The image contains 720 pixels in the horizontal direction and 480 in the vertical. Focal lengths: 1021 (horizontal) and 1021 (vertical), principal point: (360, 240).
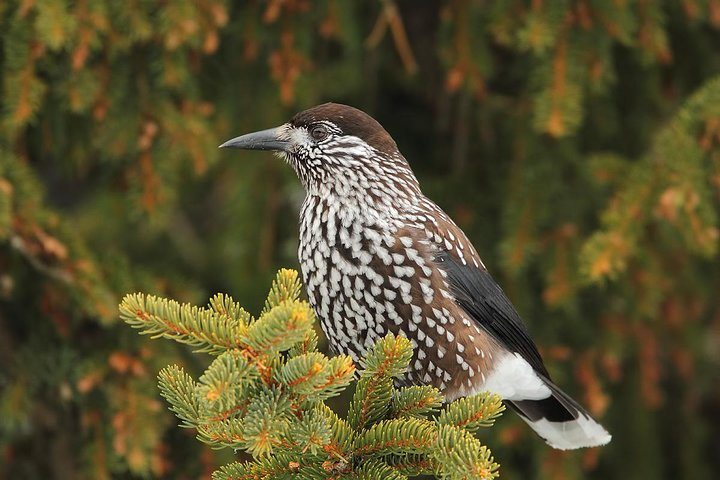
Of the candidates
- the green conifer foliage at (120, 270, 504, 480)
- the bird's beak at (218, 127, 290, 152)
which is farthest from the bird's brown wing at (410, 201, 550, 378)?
the green conifer foliage at (120, 270, 504, 480)

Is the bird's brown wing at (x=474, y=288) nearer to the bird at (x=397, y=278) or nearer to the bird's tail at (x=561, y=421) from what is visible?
the bird at (x=397, y=278)

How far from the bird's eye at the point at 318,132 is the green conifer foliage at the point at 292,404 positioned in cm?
164

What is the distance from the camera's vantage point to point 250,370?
2.48 meters

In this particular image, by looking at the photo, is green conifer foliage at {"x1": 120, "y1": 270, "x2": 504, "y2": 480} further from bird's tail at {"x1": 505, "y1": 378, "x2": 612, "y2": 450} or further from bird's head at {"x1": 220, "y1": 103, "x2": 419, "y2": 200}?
bird's tail at {"x1": 505, "y1": 378, "x2": 612, "y2": 450}

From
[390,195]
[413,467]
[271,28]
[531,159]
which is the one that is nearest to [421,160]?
[531,159]

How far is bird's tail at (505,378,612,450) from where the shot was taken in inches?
172

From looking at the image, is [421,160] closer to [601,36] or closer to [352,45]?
[352,45]

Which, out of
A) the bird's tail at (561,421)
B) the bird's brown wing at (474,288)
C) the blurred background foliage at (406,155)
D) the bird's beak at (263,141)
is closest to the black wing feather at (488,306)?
the bird's brown wing at (474,288)

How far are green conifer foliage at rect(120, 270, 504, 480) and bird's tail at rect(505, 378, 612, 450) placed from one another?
1621 mm

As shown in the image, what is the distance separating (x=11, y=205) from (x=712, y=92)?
9.75 ft

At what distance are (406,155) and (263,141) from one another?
155cm

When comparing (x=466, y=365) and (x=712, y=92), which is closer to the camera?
(x=466, y=365)

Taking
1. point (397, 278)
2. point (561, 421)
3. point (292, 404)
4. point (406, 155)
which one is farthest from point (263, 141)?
point (292, 404)

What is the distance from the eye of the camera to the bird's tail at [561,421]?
4363 millimetres
